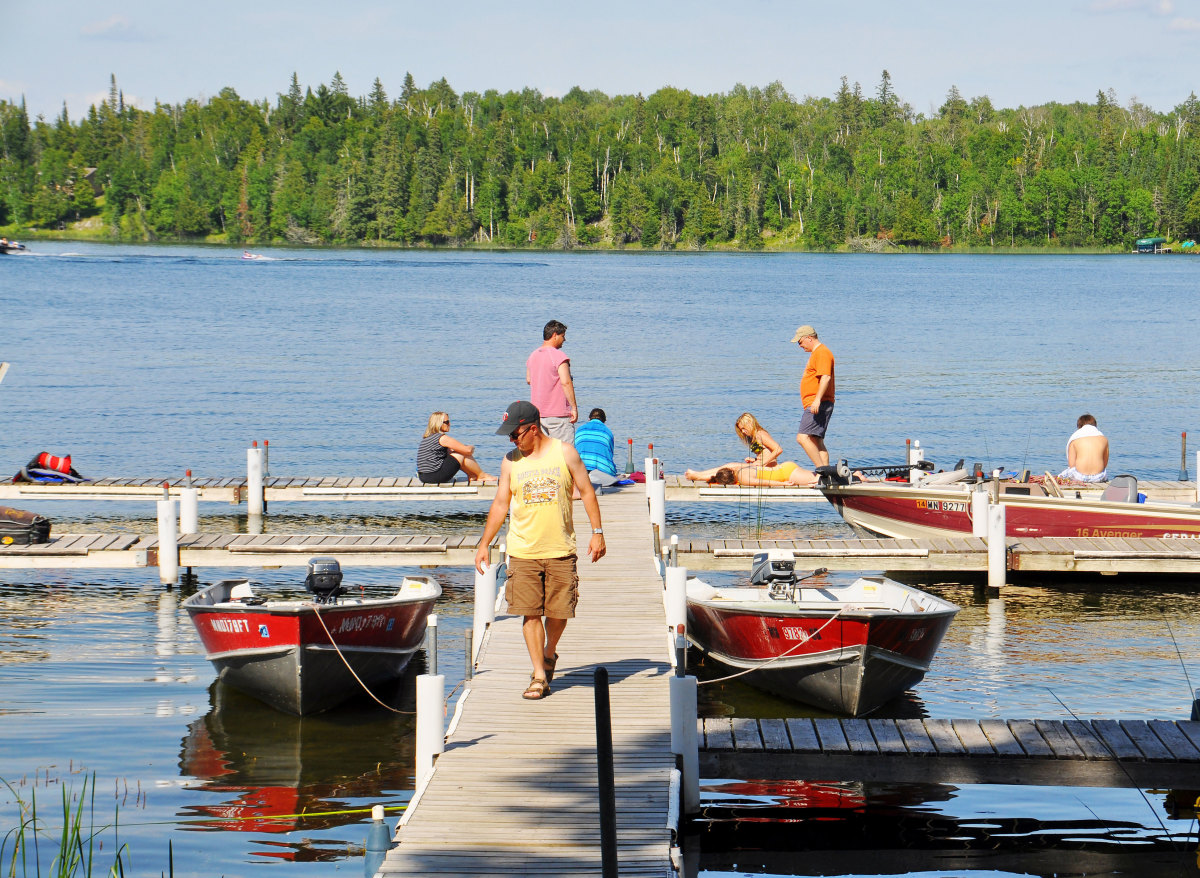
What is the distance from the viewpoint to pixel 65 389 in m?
42.6

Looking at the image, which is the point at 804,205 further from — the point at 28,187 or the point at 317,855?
the point at 317,855

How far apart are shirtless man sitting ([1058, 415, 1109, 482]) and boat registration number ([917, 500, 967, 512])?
6.72 ft

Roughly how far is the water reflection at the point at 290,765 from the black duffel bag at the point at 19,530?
3.90 meters

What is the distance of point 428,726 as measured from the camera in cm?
831

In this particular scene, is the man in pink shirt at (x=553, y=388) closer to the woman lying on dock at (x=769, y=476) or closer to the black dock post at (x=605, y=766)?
the woman lying on dock at (x=769, y=476)

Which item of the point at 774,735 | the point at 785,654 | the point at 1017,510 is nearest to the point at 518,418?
the point at 774,735

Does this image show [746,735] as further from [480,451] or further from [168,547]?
[480,451]

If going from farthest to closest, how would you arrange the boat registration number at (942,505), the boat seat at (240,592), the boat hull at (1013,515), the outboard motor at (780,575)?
the boat registration number at (942,505)
the boat hull at (1013,515)
the boat seat at (240,592)
the outboard motor at (780,575)

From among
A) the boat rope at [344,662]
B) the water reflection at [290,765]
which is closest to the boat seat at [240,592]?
the water reflection at [290,765]

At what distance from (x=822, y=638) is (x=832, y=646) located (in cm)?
10

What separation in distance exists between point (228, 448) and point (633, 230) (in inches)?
5328

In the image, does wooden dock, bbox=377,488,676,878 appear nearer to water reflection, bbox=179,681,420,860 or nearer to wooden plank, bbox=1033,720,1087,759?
water reflection, bbox=179,681,420,860

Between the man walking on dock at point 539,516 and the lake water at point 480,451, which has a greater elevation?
the man walking on dock at point 539,516

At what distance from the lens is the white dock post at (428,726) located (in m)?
8.22
